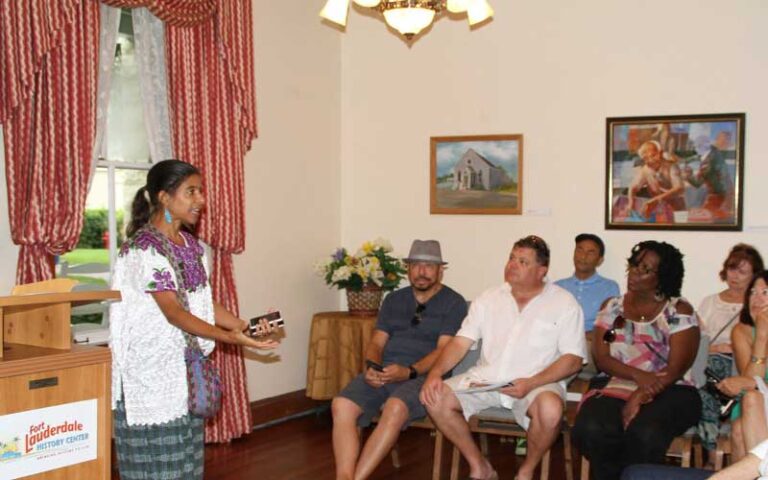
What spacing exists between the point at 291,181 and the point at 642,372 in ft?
9.29

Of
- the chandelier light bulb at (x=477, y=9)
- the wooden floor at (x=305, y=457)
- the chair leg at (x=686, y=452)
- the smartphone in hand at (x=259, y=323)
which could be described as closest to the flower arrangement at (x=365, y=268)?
the wooden floor at (x=305, y=457)

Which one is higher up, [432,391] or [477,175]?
[477,175]

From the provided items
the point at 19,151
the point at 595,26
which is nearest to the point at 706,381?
the point at 595,26

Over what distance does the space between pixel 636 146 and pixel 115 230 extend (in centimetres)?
317

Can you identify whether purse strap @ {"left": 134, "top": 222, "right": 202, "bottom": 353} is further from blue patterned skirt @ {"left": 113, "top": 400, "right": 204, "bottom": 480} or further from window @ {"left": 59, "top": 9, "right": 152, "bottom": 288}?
window @ {"left": 59, "top": 9, "right": 152, "bottom": 288}

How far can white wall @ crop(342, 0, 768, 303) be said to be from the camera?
18.2 feet

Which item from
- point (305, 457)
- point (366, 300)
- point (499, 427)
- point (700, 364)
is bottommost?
point (305, 457)

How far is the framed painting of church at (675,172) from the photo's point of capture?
5527 mm

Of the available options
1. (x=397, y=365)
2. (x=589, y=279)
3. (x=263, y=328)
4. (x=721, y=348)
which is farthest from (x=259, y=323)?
(x=589, y=279)

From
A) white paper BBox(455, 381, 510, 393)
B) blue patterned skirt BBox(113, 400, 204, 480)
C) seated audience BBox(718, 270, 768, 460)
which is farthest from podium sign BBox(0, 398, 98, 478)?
seated audience BBox(718, 270, 768, 460)

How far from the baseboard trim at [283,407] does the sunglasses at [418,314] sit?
1.50m

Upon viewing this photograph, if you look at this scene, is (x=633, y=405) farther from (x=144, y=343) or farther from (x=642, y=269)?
(x=144, y=343)

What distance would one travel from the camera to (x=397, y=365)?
4660mm

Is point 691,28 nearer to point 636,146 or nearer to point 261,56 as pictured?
point 636,146
